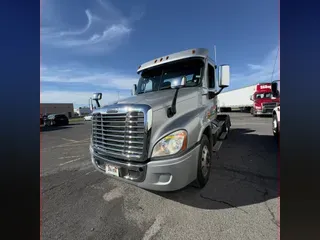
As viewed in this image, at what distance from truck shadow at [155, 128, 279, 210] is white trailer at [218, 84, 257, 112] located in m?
21.9

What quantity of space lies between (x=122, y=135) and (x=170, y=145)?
2.48 ft

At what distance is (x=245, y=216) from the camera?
2.01 metres

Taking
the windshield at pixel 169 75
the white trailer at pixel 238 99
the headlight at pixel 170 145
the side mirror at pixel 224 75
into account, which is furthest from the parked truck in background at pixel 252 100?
the headlight at pixel 170 145

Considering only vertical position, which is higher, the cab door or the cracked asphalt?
the cab door

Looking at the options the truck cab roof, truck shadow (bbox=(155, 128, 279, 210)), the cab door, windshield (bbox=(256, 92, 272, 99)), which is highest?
windshield (bbox=(256, 92, 272, 99))

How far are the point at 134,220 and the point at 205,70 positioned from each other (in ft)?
9.87

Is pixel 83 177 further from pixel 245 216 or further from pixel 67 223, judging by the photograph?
pixel 245 216

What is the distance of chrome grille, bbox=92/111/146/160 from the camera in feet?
7.07

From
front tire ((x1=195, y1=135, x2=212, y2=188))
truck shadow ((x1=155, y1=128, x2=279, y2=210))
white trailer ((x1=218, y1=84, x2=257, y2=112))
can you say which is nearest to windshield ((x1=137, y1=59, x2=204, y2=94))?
front tire ((x1=195, y1=135, x2=212, y2=188))

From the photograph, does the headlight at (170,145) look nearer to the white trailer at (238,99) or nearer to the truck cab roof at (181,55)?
the truck cab roof at (181,55)

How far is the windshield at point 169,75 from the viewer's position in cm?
327

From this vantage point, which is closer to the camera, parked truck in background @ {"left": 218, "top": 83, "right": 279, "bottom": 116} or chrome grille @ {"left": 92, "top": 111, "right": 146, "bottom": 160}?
chrome grille @ {"left": 92, "top": 111, "right": 146, "bottom": 160}

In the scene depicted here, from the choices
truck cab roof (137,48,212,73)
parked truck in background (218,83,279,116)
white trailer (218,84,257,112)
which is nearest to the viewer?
truck cab roof (137,48,212,73)

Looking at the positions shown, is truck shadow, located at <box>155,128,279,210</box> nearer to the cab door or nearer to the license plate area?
the license plate area
